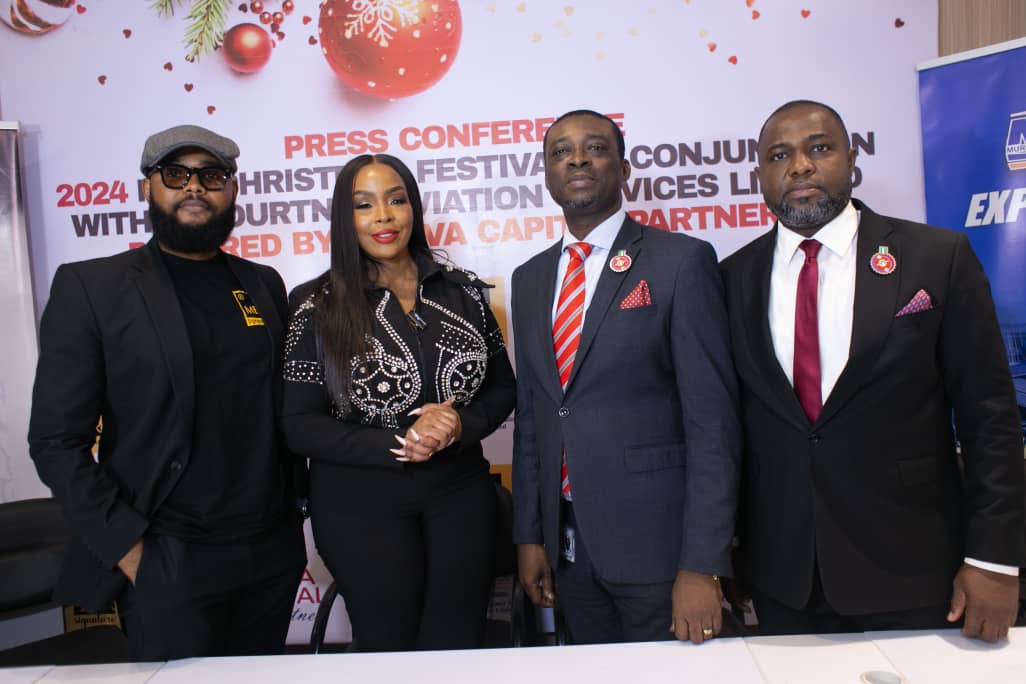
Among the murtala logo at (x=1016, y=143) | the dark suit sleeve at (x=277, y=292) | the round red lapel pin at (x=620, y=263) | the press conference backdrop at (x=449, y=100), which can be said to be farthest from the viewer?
the press conference backdrop at (x=449, y=100)

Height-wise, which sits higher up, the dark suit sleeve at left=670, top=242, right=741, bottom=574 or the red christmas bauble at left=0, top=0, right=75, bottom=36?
the red christmas bauble at left=0, top=0, right=75, bottom=36

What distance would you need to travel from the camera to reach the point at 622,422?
1779mm

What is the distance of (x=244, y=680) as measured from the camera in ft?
4.34

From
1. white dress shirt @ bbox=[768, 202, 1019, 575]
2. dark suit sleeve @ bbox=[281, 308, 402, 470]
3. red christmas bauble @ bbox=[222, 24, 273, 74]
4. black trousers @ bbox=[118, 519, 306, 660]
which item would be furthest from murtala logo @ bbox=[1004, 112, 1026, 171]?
red christmas bauble @ bbox=[222, 24, 273, 74]

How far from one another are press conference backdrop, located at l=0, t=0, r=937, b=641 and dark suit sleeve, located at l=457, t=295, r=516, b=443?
3.62 feet

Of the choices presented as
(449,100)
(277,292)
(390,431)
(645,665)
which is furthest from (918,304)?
(449,100)

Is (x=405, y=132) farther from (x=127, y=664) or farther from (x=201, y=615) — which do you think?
(x=127, y=664)

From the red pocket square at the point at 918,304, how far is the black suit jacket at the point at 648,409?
1.34 feet

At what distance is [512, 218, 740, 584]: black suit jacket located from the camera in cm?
171

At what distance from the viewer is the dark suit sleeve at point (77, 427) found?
1.73 meters

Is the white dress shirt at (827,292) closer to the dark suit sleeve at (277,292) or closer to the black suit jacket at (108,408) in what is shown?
the dark suit sleeve at (277,292)

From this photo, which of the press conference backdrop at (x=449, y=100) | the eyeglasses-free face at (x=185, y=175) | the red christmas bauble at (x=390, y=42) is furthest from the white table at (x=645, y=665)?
the red christmas bauble at (x=390, y=42)

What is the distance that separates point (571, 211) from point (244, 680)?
1.43m

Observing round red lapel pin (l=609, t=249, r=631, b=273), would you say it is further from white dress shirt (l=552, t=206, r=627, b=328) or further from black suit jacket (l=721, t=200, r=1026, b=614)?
black suit jacket (l=721, t=200, r=1026, b=614)
